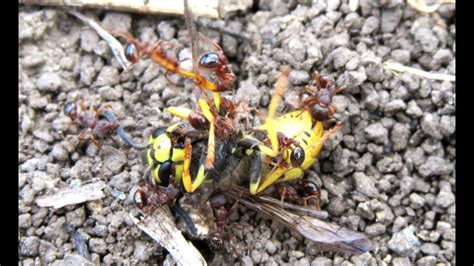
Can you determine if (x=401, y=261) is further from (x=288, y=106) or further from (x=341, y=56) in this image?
(x=341, y=56)

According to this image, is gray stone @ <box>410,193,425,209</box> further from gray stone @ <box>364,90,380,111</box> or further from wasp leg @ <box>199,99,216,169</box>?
wasp leg @ <box>199,99,216,169</box>

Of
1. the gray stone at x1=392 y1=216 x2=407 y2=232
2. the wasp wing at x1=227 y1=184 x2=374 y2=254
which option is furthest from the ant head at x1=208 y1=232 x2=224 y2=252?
the gray stone at x1=392 y1=216 x2=407 y2=232

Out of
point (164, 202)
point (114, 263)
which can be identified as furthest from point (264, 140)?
point (114, 263)

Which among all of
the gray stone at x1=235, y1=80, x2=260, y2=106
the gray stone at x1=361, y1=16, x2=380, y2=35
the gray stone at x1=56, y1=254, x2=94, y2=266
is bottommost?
the gray stone at x1=56, y1=254, x2=94, y2=266

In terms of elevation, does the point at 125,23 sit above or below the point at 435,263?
above

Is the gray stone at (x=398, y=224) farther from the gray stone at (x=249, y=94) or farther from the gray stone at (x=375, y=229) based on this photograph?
the gray stone at (x=249, y=94)

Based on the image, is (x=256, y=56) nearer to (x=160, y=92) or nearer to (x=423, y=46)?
(x=160, y=92)

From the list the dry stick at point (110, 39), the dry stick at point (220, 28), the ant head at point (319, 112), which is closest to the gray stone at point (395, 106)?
the ant head at point (319, 112)
